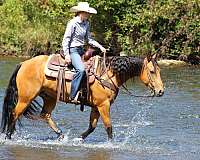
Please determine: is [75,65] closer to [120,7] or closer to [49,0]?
[120,7]

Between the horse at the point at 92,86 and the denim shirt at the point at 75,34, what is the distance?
1.91 feet

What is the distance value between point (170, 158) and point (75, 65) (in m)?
2.45

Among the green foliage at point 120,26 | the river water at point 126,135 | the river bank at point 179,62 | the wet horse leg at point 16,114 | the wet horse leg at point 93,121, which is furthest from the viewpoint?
the green foliage at point 120,26

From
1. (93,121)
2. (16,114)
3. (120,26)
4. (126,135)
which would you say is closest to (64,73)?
(93,121)

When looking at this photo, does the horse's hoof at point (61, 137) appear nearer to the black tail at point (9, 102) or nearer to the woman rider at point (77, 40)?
the woman rider at point (77, 40)

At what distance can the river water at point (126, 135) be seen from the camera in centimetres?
1027

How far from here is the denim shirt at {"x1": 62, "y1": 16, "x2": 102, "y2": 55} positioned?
1112cm

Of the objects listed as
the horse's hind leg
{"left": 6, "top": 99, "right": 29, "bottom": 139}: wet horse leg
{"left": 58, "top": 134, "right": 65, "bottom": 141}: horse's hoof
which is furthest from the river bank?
{"left": 6, "top": 99, "right": 29, "bottom": 139}: wet horse leg

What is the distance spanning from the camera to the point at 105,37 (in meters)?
39.1

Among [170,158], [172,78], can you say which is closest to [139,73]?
[170,158]

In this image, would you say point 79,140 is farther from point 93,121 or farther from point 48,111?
point 48,111

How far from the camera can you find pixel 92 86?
36.7 ft

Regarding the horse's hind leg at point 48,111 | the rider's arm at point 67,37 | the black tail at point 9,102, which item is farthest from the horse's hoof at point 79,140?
the rider's arm at point 67,37

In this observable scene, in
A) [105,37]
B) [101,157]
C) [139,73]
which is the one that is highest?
[139,73]
